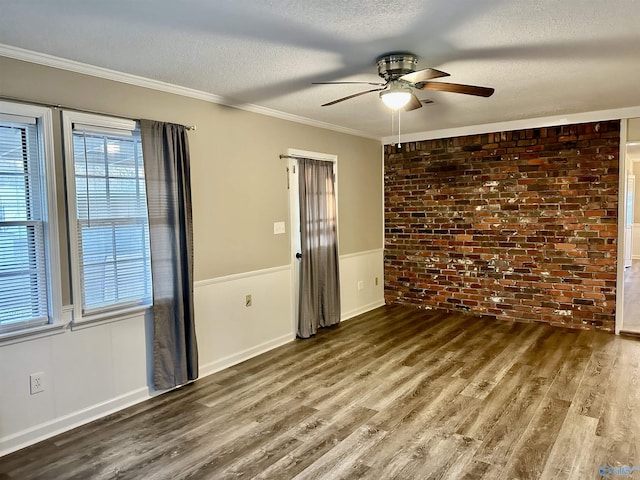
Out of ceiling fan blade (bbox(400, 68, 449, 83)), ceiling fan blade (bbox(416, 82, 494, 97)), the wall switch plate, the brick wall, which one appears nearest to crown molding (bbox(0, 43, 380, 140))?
the wall switch plate

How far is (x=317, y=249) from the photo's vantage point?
4887 mm

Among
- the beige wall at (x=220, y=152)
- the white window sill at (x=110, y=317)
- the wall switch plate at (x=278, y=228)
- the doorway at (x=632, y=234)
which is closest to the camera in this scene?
the beige wall at (x=220, y=152)

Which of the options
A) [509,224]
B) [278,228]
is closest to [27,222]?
[278,228]

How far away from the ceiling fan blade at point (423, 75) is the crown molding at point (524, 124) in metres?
2.83

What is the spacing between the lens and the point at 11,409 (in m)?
2.62

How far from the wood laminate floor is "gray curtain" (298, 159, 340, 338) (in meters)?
0.61

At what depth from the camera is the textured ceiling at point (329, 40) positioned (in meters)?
2.14

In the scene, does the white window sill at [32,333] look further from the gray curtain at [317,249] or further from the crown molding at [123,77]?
the gray curtain at [317,249]

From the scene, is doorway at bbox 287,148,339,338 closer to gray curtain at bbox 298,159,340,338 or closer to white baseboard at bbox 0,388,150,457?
gray curtain at bbox 298,159,340,338

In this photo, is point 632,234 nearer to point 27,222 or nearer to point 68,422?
point 68,422

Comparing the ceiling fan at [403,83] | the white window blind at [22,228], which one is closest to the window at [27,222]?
the white window blind at [22,228]

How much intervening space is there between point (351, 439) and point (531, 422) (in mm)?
1205

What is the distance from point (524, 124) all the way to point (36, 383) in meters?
5.27

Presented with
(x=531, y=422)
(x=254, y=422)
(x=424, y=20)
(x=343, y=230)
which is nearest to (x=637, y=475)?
(x=531, y=422)
